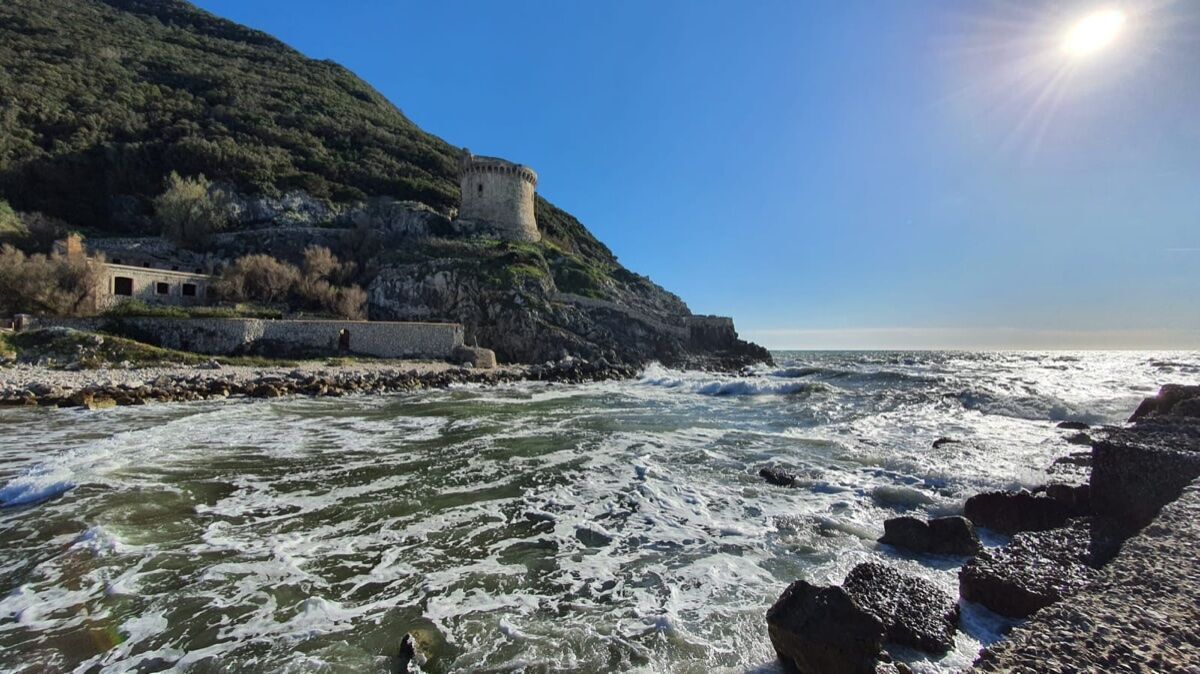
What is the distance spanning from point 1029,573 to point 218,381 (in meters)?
26.2

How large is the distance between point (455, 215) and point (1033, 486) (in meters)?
64.0

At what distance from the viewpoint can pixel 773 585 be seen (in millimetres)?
5867

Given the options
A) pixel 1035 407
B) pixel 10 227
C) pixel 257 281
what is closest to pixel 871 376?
pixel 1035 407

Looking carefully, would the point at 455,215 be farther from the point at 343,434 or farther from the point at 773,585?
the point at 773,585

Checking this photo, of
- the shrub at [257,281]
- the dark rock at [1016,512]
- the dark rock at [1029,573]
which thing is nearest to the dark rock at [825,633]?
the dark rock at [1029,573]

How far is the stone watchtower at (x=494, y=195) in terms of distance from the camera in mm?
62531

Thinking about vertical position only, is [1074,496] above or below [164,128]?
below

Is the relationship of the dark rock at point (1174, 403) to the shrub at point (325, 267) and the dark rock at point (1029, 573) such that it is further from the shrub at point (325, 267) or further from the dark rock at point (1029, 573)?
the shrub at point (325, 267)

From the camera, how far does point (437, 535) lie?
23.5ft

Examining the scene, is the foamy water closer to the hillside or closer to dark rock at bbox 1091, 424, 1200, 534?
dark rock at bbox 1091, 424, 1200, 534

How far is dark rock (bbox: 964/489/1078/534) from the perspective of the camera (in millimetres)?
7344

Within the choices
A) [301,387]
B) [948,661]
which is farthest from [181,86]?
[948,661]

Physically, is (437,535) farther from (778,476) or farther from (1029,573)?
(1029,573)

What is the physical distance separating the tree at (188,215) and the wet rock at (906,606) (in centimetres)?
6116
